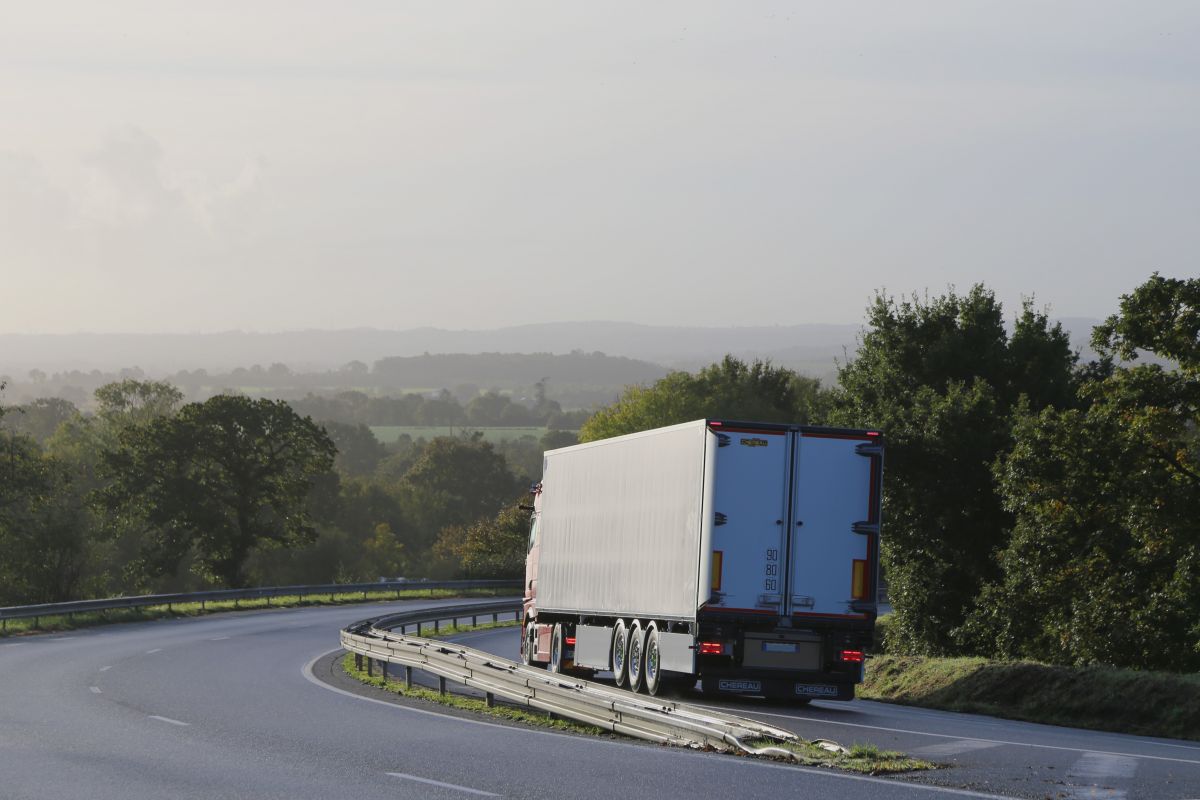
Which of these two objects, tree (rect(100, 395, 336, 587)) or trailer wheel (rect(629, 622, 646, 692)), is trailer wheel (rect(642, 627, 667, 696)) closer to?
trailer wheel (rect(629, 622, 646, 692))

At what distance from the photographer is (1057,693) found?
22875 millimetres

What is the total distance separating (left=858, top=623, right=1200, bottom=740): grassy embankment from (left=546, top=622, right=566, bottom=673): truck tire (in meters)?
5.10

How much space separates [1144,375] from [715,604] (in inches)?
431

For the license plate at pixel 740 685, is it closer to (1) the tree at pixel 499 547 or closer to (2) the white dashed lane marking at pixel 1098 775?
(2) the white dashed lane marking at pixel 1098 775

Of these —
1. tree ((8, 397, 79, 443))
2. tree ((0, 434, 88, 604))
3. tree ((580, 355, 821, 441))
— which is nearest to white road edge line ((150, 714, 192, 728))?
tree ((0, 434, 88, 604))

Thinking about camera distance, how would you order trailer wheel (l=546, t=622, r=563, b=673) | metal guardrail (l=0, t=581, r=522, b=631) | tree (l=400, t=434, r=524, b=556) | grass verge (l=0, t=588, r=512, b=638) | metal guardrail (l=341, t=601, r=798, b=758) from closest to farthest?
metal guardrail (l=341, t=601, r=798, b=758) < trailer wheel (l=546, t=622, r=563, b=673) < metal guardrail (l=0, t=581, r=522, b=631) < grass verge (l=0, t=588, r=512, b=638) < tree (l=400, t=434, r=524, b=556)

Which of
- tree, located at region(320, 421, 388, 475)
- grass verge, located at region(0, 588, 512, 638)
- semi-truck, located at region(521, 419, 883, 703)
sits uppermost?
tree, located at region(320, 421, 388, 475)

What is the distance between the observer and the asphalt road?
11961 millimetres

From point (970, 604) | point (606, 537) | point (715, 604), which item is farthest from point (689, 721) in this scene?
point (970, 604)

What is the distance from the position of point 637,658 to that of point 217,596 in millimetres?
35476

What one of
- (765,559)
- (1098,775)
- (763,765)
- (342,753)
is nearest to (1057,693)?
(765,559)

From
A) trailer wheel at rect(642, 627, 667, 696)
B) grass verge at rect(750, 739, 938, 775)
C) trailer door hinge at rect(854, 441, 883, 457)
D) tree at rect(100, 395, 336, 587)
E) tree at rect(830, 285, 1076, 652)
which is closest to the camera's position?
grass verge at rect(750, 739, 938, 775)

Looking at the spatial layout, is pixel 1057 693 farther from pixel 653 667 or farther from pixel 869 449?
pixel 653 667

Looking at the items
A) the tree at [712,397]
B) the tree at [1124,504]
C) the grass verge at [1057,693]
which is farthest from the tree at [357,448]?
the grass verge at [1057,693]
